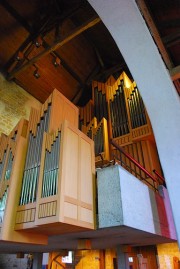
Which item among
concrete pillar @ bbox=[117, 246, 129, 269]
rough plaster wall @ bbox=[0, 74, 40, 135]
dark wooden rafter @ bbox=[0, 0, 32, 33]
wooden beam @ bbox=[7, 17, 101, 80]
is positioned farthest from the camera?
rough plaster wall @ bbox=[0, 74, 40, 135]

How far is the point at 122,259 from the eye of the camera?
18.5ft

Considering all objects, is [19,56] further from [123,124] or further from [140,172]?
[140,172]

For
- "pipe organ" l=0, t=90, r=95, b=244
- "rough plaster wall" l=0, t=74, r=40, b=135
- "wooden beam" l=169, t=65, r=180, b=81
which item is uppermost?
"rough plaster wall" l=0, t=74, r=40, b=135

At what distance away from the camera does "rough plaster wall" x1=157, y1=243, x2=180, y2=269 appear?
6910 millimetres

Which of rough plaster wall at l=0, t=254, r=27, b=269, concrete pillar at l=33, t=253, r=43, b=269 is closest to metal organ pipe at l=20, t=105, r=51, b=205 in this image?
concrete pillar at l=33, t=253, r=43, b=269

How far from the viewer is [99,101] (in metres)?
9.84

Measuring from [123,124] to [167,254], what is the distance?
4270 mm

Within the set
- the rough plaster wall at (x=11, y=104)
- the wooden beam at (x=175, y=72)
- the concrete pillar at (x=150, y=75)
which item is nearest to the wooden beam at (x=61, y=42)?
the rough plaster wall at (x=11, y=104)

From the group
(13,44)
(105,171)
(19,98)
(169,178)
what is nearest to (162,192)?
(105,171)

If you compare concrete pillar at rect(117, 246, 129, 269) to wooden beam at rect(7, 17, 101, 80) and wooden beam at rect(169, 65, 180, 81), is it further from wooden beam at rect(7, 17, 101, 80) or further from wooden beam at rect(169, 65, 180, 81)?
wooden beam at rect(7, 17, 101, 80)

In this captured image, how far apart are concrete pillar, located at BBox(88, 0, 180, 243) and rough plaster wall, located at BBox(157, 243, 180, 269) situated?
5.03m

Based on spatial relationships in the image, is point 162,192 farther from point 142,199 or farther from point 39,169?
point 39,169

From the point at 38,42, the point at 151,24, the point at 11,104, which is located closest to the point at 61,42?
the point at 38,42

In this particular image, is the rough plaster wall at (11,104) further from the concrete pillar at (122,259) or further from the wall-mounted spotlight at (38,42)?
the concrete pillar at (122,259)
